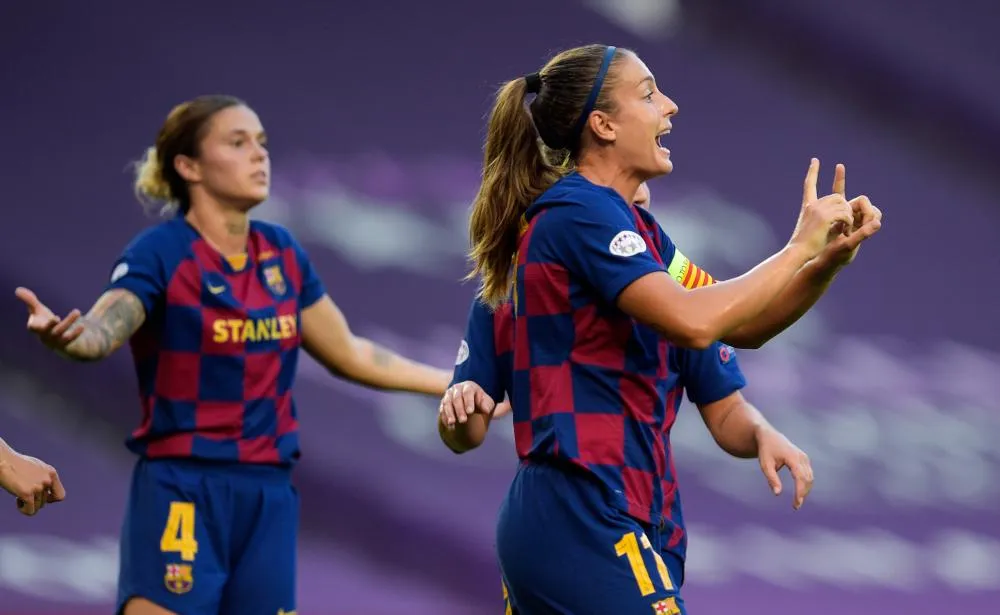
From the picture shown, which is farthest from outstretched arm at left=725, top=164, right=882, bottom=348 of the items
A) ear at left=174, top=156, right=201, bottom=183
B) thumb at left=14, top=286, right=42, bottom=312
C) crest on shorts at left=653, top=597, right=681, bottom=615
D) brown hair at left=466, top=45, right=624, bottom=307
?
ear at left=174, top=156, right=201, bottom=183

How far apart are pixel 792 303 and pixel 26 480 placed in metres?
1.56

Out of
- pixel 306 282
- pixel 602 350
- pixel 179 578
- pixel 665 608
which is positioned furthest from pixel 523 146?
pixel 179 578

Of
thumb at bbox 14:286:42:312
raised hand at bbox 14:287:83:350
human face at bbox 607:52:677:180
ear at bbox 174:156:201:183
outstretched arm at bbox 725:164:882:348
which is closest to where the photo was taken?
outstretched arm at bbox 725:164:882:348

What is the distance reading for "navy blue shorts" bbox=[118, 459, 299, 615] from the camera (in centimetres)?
376

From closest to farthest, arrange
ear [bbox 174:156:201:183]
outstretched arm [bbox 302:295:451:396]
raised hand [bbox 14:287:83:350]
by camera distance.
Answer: raised hand [bbox 14:287:83:350] < ear [bbox 174:156:201:183] < outstretched arm [bbox 302:295:451:396]

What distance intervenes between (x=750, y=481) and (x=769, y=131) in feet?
4.45

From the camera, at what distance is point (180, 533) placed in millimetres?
3797

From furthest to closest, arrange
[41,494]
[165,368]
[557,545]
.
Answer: [165,368]
[41,494]
[557,545]

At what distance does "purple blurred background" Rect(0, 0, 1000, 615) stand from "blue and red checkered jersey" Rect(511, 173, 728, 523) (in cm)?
309

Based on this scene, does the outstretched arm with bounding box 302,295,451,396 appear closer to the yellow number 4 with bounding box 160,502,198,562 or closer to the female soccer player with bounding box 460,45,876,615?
the yellow number 4 with bounding box 160,502,198,562

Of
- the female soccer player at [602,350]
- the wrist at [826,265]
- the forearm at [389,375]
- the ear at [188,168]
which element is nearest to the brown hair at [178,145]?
the ear at [188,168]

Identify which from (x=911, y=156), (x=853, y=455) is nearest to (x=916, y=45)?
(x=911, y=156)

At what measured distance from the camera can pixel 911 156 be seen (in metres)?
5.83

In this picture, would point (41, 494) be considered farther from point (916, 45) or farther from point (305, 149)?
point (916, 45)
